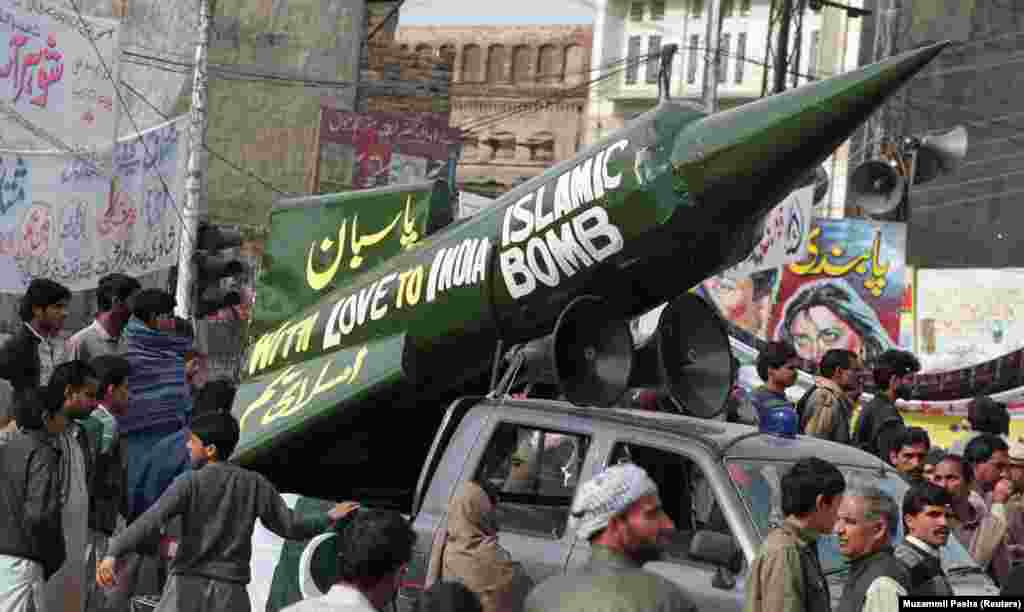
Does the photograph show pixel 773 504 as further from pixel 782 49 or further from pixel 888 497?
pixel 782 49

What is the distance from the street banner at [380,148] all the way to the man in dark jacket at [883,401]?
22.9 metres

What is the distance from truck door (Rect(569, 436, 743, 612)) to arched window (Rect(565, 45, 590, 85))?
78351mm

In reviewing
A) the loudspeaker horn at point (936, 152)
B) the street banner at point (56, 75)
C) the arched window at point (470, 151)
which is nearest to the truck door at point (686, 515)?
the street banner at point (56, 75)

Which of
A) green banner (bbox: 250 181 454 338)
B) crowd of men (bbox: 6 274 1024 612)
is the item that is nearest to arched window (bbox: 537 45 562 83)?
crowd of men (bbox: 6 274 1024 612)

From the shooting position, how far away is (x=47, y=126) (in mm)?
15242

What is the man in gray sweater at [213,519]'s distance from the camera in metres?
7.11

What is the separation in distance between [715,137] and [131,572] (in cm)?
342

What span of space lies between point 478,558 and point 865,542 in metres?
1.93

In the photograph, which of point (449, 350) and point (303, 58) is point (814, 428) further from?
point (303, 58)

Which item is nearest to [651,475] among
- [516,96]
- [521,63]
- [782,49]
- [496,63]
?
[782,49]

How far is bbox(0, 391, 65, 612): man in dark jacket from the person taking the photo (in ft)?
24.3

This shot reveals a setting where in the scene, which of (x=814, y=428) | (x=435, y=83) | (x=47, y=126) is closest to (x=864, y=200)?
(x=47, y=126)

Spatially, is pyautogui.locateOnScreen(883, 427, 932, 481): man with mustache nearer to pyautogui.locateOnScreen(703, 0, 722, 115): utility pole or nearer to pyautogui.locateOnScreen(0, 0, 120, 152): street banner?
pyautogui.locateOnScreen(0, 0, 120, 152): street banner

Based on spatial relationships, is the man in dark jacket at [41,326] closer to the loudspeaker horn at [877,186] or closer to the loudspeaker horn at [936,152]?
the loudspeaker horn at [877,186]
